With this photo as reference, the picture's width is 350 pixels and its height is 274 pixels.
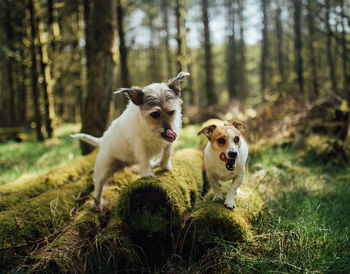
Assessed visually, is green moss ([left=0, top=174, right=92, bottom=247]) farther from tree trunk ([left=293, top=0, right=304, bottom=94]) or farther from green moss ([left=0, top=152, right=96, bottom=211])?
tree trunk ([left=293, top=0, right=304, bottom=94])

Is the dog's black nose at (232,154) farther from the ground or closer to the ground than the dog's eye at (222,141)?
closer to the ground

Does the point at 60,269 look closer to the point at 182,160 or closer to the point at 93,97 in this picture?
the point at 182,160

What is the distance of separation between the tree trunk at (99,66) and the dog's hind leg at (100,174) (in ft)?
6.75

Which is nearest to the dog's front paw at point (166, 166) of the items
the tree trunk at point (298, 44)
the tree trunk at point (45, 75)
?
the tree trunk at point (45, 75)

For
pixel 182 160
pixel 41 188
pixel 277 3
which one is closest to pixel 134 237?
pixel 182 160

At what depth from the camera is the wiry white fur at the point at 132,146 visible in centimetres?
330

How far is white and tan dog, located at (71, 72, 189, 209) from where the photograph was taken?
307 cm

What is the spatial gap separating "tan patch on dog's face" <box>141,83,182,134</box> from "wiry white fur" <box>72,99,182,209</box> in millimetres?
118

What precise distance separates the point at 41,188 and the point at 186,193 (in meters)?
2.54

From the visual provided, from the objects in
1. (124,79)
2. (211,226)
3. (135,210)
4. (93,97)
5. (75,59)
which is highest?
(75,59)

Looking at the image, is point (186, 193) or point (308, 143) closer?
point (186, 193)

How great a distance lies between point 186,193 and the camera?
3.12 metres

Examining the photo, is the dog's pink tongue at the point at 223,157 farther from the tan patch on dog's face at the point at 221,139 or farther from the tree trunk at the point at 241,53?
the tree trunk at the point at 241,53

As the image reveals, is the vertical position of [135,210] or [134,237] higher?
[135,210]
